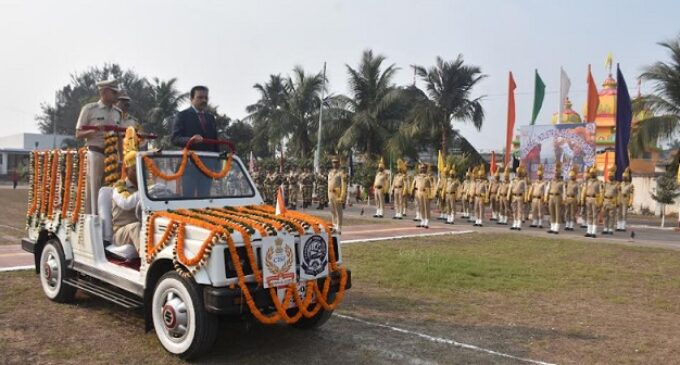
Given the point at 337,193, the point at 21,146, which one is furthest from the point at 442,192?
the point at 21,146

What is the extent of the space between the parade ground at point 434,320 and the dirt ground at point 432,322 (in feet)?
0.05

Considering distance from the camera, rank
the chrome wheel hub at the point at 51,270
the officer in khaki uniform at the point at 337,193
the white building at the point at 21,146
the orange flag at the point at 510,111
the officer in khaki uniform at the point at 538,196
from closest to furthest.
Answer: the chrome wheel hub at the point at 51,270 < the officer in khaki uniform at the point at 337,193 < the officer in khaki uniform at the point at 538,196 < the orange flag at the point at 510,111 < the white building at the point at 21,146

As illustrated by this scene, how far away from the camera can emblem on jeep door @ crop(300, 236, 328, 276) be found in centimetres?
501

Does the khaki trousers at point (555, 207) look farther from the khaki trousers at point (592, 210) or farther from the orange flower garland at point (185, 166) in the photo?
the orange flower garland at point (185, 166)

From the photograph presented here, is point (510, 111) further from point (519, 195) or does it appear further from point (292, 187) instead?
point (292, 187)

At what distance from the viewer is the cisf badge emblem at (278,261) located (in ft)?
15.3

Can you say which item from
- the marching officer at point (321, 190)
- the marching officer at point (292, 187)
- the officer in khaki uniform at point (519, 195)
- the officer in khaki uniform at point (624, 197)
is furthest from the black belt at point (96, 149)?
the marching officer at point (292, 187)

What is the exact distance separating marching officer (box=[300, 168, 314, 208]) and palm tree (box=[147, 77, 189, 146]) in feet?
74.8

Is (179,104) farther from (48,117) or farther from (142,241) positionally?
(142,241)

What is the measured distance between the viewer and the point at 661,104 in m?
24.1

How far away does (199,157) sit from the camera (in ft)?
19.5

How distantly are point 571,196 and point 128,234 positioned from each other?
15471 mm

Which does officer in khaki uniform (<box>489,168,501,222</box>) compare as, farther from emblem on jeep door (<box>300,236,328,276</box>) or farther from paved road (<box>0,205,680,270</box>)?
emblem on jeep door (<box>300,236,328,276</box>)

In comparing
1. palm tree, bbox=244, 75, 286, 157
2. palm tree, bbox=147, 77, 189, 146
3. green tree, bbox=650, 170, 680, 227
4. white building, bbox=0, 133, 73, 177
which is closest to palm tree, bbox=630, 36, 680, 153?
green tree, bbox=650, 170, 680, 227
